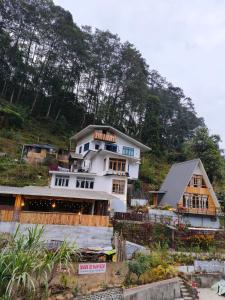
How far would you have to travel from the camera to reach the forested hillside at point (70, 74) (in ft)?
192

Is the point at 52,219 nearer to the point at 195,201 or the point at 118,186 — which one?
the point at 118,186

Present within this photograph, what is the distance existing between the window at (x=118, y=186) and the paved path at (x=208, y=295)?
629 inches

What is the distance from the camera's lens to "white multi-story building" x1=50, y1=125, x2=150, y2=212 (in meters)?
33.8

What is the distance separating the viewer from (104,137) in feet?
127

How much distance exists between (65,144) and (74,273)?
37089 mm

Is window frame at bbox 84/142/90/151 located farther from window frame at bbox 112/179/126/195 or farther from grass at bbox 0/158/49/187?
window frame at bbox 112/179/126/195

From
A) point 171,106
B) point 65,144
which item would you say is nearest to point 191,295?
point 65,144

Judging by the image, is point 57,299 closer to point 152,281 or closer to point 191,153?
point 152,281

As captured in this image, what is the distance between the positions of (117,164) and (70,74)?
31.7 m

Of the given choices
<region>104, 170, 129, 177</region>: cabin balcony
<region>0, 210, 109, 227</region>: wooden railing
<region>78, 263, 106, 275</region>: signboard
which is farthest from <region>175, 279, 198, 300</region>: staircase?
<region>104, 170, 129, 177</region>: cabin balcony

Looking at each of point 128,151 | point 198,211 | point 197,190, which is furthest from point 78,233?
point 128,151

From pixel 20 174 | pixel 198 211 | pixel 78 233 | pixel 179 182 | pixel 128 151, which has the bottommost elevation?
pixel 78 233

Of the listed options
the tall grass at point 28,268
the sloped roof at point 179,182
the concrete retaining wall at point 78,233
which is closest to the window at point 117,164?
the sloped roof at point 179,182

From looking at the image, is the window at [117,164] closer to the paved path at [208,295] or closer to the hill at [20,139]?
the hill at [20,139]
